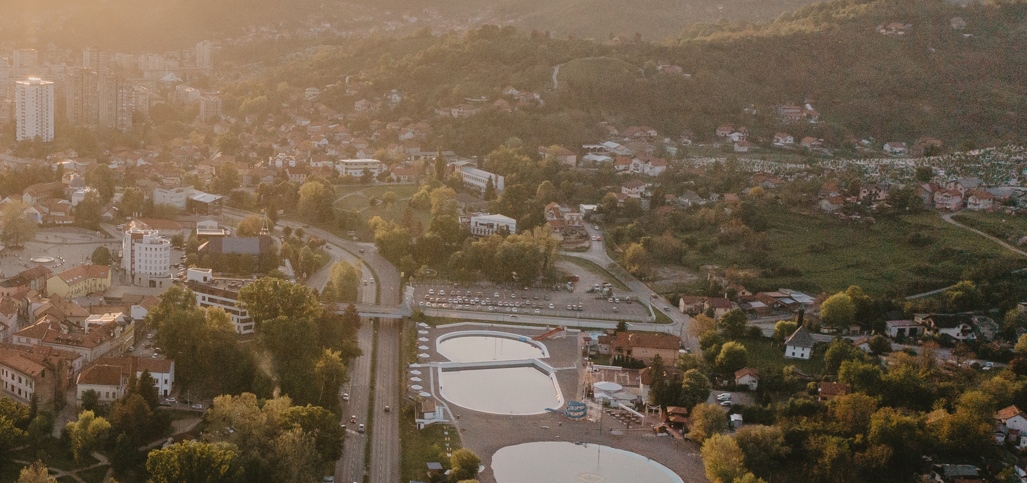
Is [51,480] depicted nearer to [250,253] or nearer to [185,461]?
[185,461]

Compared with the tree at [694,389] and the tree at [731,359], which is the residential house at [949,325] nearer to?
the tree at [731,359]

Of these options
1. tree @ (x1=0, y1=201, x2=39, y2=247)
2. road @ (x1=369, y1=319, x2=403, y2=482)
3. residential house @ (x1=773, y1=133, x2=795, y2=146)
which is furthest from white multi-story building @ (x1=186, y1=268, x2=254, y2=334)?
residential house @ (x1=773, y1=133, x2=795, y2=146)

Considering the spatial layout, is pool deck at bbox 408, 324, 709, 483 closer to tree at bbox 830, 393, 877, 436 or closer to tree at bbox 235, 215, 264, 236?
tree at bbox 830, 393, 877, 436

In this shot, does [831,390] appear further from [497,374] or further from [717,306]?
[497,374]

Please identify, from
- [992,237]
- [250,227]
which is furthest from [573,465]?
[992,237]

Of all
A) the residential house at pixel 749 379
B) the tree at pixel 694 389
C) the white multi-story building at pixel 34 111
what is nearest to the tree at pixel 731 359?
the residential house at pixel 749 379

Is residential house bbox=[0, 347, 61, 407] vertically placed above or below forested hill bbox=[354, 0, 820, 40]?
below

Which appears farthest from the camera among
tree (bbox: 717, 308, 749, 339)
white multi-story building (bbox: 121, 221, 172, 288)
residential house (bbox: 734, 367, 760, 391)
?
white multi-story building (bbox: 121, 221, 172, 288)
